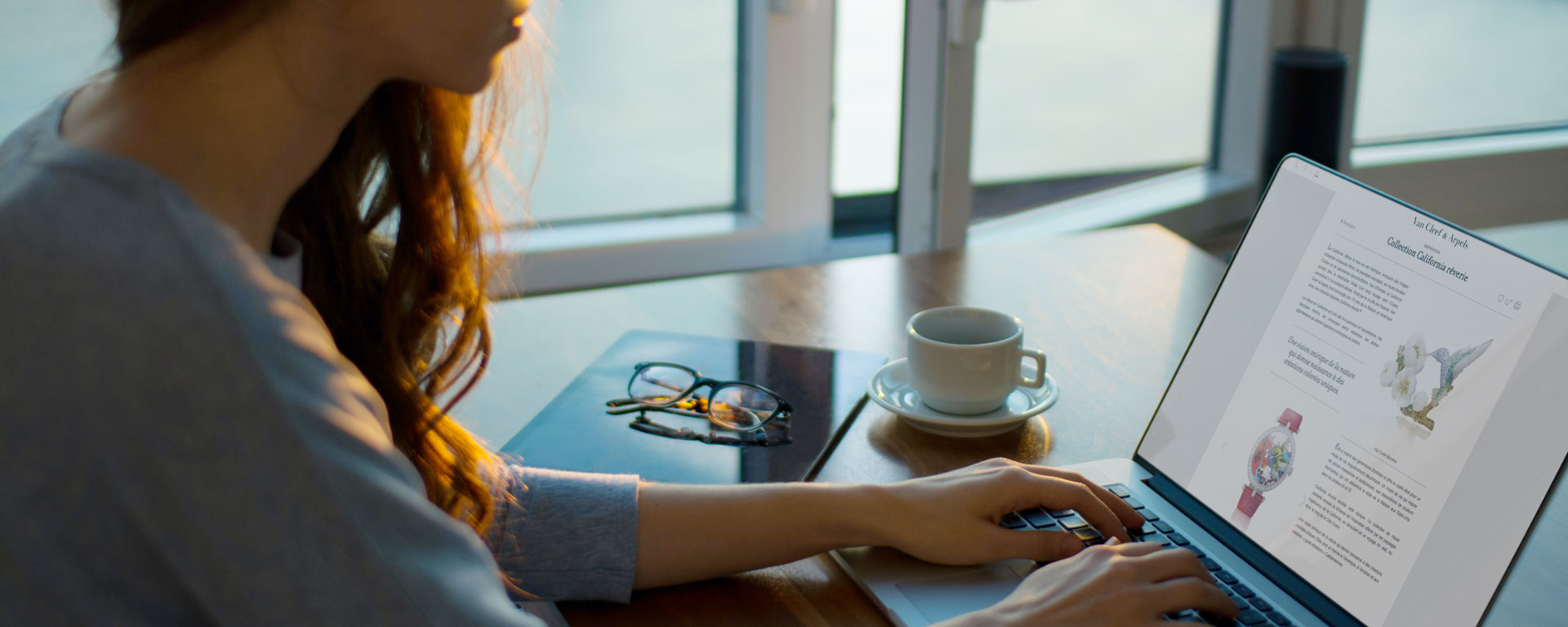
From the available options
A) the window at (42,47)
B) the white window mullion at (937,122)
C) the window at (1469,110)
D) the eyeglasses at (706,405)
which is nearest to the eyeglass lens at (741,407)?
the eyeglasses at (706,405)

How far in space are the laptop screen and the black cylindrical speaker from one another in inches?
74.1

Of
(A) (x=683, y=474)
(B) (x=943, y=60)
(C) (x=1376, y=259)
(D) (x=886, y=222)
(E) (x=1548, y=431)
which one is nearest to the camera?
(E) (x=1548, y=431)

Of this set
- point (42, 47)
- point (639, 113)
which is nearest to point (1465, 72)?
point (639, 113)

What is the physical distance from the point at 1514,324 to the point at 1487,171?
2798mm

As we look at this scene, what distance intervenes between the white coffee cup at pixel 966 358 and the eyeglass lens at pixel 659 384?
0.20 m

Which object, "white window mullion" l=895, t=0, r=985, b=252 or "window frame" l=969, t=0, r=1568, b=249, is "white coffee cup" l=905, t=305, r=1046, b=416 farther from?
"window frame" l=969, t=0, r=1568, b=249

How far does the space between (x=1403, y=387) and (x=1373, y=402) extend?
0.9 inches

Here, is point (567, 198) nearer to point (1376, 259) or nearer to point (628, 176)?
point (628, 176)

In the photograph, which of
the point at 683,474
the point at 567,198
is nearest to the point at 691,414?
the point at 683,474

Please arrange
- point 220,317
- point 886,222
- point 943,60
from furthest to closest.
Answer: point 886,222
point 943,60
point 220,317

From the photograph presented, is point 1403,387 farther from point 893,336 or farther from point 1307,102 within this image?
point 1307,102

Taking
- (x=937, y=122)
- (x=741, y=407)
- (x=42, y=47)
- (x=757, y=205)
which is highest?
(x=42, y=47)

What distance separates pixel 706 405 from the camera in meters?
1.00

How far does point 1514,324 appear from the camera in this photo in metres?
0.64
